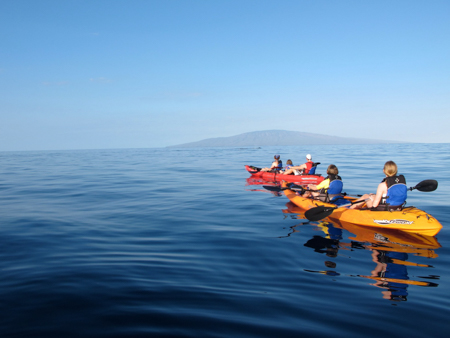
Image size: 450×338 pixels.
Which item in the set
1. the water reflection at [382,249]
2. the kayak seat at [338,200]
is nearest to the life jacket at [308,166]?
the kayak seat at [338,200]

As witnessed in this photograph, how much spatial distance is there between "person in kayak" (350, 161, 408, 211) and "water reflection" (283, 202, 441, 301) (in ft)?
2.46

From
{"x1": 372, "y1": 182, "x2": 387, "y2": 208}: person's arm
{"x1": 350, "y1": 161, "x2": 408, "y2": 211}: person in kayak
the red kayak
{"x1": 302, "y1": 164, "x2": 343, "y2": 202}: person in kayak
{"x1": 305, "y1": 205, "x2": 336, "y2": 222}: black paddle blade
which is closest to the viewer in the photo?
{"x1": 350, "y1": 161, "x2": 408, "y2": 211}: person in kayak

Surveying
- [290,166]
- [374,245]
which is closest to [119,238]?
[374,245]

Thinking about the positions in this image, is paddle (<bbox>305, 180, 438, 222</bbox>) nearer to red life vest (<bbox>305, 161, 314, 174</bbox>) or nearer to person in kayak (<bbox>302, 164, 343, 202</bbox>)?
person in kayak (<bbox>302, 164, 343, 202</bbox>)

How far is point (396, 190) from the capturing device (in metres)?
9.10

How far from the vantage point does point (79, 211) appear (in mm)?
11844

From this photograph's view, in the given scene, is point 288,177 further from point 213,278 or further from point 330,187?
point 213,278

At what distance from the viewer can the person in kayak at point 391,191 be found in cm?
883

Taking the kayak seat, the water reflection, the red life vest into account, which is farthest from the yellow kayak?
the red life vest

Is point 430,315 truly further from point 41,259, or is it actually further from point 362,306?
point 41,259

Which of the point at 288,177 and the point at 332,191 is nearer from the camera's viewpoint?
the point at 332,191

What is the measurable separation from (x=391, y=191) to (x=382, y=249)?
2.45 m

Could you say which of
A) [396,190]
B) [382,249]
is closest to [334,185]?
[396,190]

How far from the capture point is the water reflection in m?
5.29
